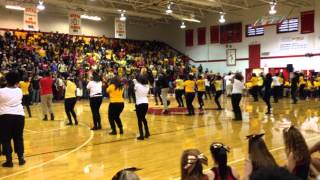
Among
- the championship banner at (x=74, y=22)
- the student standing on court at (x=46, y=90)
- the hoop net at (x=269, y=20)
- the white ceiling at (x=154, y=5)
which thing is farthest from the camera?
the hoop net at (x=269, y=20)

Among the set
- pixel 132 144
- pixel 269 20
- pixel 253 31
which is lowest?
pixel 132 144

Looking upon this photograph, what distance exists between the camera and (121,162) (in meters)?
6.55

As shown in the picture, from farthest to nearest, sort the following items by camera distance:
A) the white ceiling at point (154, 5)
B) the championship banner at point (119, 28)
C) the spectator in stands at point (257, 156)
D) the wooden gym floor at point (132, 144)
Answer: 1. the white ceiling at point (154, 5)
2. the championship banner at point (119, 28)
3. the wooden gym floor at point (132, 144)
4. the spectator in stands at point (257, 156)

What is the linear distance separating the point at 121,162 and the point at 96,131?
3701 mm

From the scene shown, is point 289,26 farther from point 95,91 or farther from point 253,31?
point 95,91

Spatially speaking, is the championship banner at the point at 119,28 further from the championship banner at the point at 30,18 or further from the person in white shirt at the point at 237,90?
the person in white shirt at the point at 237,90

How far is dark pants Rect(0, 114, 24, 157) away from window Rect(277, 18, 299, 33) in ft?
76.3

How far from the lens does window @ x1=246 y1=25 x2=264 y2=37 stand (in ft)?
92.1

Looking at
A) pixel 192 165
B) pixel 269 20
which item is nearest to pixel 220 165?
pixel 192 165

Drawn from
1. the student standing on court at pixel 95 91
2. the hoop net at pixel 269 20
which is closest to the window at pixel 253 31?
the hoop net at pixel 269 20

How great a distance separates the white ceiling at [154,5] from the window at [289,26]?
106 centimetres

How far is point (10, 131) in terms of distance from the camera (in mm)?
6332

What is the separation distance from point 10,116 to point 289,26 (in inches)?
931

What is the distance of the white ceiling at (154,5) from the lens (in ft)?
76.9
